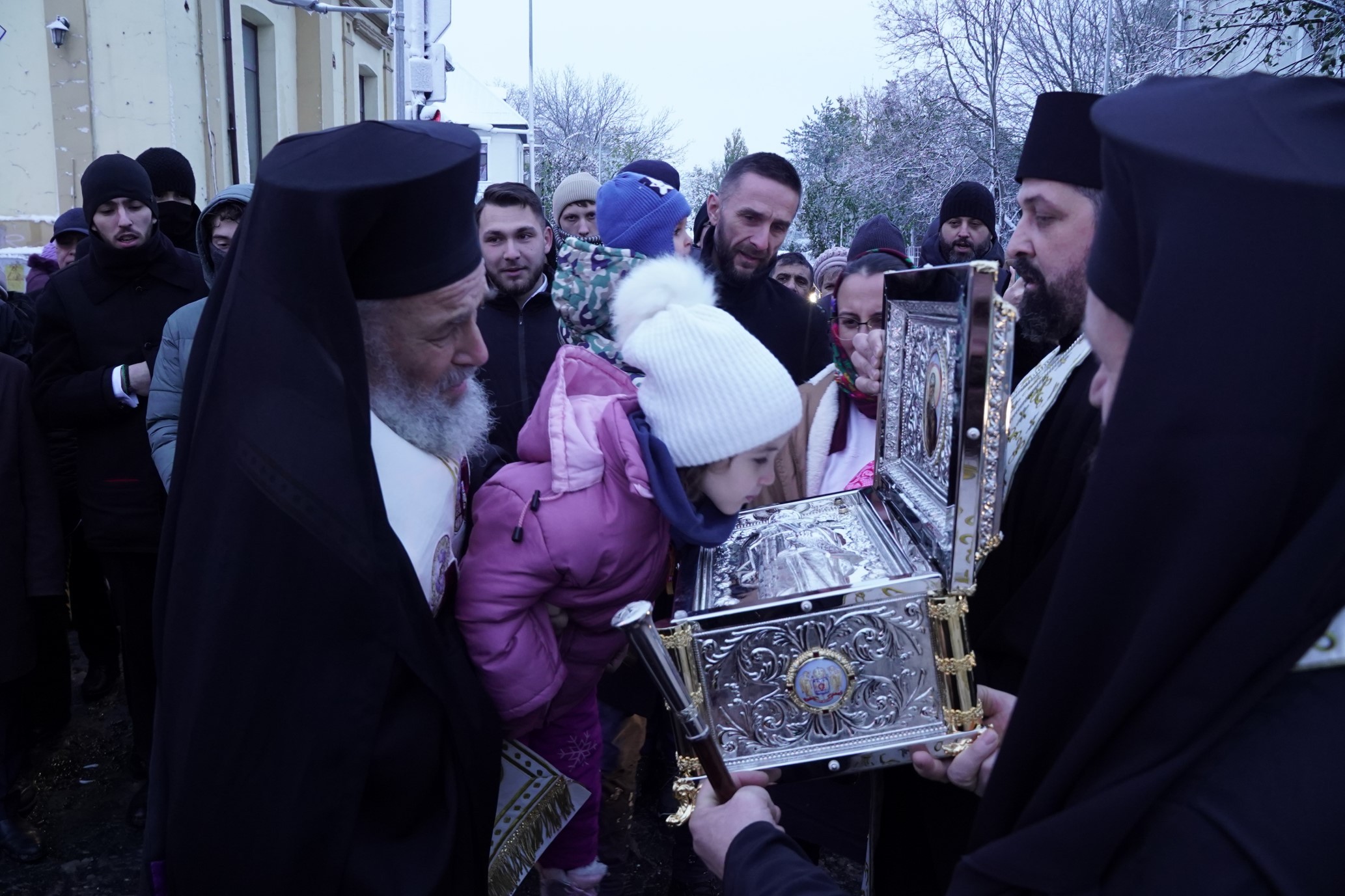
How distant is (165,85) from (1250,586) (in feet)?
36.7

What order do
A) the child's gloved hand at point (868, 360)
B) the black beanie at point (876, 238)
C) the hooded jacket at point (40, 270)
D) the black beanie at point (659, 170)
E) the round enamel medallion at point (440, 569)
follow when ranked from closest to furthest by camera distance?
the round enamel medallion at point (440, 569) → the child's gloved hand at point (868, 360) → the black beanie at point (659, 170) → the black beanie at point (876, 238) → the hooded jacket at point (40, 270)

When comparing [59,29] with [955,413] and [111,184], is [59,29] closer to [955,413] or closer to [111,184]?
[111,184]

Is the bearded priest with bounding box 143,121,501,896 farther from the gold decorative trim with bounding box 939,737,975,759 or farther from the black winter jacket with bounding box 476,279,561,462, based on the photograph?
the black winter jacket with bounding box 476,279,561,462

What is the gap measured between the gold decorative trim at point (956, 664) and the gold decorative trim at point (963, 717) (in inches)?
2.8

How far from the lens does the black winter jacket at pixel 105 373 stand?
12.9ft

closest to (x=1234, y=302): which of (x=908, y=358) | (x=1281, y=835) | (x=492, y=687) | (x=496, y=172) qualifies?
(x=1281, y=835)

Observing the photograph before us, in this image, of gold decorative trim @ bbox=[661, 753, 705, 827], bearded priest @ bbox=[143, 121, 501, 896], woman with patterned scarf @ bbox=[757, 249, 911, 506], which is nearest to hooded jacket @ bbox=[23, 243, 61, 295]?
woman with patterned scarf @ bbox=[757, 249, 911, 506]

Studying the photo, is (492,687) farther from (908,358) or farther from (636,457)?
(908,358)

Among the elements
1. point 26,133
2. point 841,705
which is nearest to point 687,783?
point 841,705

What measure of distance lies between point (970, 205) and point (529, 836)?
5.67 m

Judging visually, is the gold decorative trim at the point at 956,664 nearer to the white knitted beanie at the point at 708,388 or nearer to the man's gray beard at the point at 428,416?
the white knitted beanie at the point at 708,388

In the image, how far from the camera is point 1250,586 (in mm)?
948

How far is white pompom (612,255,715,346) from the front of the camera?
2.22 meters

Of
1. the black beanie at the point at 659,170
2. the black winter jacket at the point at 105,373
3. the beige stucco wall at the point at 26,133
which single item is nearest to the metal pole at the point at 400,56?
the beige stucco wall at the point at 26,133
